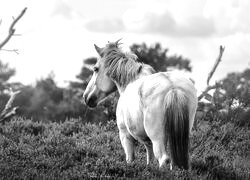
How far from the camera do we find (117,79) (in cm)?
930

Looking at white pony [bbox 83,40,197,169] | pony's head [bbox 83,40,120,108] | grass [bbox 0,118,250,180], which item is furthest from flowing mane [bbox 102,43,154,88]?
grass [bbox 0,118,250,180]

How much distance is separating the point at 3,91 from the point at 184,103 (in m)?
51.9

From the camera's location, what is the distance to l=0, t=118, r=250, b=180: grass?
25.1 ft

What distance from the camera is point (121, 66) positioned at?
9.21 meters

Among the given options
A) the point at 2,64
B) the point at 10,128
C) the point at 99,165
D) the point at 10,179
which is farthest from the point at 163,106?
the point at 2,64

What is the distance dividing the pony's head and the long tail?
2.21 meters

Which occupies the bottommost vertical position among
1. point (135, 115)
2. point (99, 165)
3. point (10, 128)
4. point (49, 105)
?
point (49, 105)

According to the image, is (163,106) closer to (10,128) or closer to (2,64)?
(10,128)

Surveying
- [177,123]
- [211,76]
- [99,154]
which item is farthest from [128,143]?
[211,76]

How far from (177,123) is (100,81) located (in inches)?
99.9

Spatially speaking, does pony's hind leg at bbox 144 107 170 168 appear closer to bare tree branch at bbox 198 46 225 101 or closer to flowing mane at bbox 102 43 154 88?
flowing mane at bbox 102 43 154 88

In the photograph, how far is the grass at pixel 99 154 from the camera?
764 cm

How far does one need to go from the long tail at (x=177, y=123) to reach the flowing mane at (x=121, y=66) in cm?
143

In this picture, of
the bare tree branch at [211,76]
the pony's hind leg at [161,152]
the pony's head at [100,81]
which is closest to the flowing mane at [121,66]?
the pony's head at [100,81]
